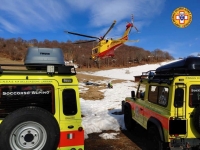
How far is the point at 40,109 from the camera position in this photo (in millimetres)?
3738

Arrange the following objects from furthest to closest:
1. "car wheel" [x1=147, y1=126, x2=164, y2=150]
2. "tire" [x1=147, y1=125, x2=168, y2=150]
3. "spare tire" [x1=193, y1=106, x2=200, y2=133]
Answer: "car wheel" [x1=147, y1=126, x2=164, y2=150], "tire" [x1=147, y1=125, x2=168, y2=150], "spare tire" [x1=193, y1=106, x2=200, y2=133]

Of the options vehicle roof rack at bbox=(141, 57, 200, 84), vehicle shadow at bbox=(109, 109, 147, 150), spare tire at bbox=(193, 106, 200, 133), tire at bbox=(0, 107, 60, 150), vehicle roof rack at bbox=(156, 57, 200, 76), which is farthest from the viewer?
vehicle shadow at bbox=(109, 109, 147, 150)

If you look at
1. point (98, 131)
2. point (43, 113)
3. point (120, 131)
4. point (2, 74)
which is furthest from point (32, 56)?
point (120, 131)

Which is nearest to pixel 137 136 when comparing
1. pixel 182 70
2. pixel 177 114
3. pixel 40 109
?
pixel 177 114

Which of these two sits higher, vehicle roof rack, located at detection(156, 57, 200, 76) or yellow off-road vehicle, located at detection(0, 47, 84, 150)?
vehicle roof rack, located at detection(156, 57, 200, 76)

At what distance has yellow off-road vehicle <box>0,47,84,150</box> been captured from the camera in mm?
3586

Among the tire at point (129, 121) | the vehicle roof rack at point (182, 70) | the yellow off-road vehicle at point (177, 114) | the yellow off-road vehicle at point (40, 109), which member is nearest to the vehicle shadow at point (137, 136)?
the tire at point (129, 121)

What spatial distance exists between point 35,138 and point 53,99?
85cm

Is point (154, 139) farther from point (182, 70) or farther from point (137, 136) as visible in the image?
point (137, 136)

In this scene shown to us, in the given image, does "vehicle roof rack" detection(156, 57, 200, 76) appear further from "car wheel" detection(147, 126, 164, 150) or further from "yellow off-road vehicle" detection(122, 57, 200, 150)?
"car wheel" detection(147, 126, 164, 150)

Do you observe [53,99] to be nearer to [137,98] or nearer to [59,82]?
[59,82]

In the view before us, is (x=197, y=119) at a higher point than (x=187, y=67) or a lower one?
lower

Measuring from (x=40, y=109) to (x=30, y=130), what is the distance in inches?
15.7

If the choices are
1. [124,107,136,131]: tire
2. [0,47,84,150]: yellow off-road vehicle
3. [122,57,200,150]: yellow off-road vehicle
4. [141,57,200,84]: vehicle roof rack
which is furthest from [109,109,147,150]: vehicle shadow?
[0,47,84,150]: yellow off-road vehicle
